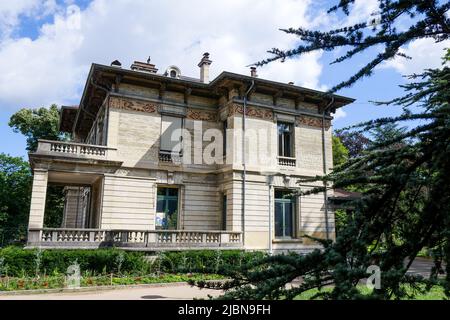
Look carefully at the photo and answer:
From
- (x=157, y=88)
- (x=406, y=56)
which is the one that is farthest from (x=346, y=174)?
(x=157, y=88)

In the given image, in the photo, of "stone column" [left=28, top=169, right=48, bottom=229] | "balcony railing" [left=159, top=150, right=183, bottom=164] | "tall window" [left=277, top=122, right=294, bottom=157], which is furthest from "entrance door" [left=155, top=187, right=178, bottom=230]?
"tall window" [left=277, top=122, right=294, bottom=157]

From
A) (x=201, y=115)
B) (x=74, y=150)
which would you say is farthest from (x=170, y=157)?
(x=74, y=150)

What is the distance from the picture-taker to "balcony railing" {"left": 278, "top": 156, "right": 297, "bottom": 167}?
65.8 ft

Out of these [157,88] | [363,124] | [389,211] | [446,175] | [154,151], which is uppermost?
[157,88]

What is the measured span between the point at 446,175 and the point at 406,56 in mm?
1211

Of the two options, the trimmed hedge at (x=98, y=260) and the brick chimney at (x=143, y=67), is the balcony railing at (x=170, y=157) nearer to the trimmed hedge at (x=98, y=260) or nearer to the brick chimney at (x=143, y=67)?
the trimmed hedge at (x=98, y=260)

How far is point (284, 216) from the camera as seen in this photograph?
1994cm

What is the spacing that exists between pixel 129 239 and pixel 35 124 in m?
25.3

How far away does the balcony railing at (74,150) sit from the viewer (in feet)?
54.5

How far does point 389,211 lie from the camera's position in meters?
3.40

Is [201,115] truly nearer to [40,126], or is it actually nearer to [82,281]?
[82,281]

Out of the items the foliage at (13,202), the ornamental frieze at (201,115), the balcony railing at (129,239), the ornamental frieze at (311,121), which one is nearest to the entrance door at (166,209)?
the balcony railing at (129,239)

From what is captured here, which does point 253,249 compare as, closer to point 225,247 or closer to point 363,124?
point 225,247

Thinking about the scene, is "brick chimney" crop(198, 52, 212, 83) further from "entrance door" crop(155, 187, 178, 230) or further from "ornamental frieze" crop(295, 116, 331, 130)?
"entrance door" crop(155, 187, 178, 230)
